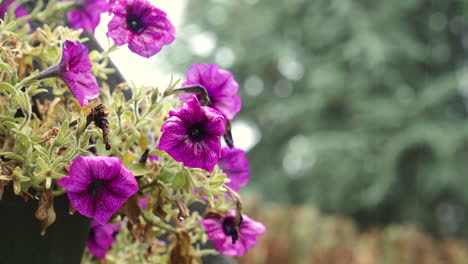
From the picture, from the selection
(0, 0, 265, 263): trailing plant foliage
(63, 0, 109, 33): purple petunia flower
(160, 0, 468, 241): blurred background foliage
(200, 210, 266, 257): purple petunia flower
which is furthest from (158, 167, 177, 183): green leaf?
(160, 0, 468, 241): blurred background foliage

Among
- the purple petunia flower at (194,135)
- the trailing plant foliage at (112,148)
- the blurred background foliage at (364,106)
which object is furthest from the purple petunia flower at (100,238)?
the blurred background foliage at (364,106)

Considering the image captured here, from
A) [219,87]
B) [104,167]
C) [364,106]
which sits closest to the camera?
[104,167]

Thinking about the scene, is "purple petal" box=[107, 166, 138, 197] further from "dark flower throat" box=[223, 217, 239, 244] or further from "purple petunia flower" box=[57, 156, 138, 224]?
"dark flower throat" box=[223, 217, 239, 244]

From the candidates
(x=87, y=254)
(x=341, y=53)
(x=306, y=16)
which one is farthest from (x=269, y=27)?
(x=87, y=254)

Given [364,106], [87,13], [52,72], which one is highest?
[364,106]

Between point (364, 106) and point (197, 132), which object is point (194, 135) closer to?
point (197, 132)

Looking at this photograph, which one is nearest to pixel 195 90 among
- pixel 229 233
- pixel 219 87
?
pixel 219 87

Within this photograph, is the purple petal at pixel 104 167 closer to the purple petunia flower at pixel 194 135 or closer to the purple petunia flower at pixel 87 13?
the purple petunia flower at pixel 194 135

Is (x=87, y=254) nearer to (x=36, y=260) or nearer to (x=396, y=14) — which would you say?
(x=36, y=260)
